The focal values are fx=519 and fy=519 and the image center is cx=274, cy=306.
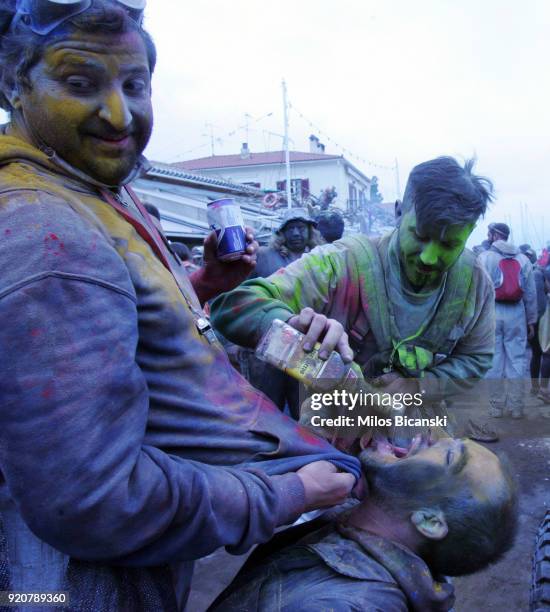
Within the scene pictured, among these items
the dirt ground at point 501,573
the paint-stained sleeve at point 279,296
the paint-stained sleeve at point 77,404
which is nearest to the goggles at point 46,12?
the paint-stained sleeve at point 77,404

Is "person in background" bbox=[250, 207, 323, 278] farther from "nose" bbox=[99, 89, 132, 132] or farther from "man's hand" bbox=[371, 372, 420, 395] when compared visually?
"nose" bbox=[99, 89, 132, 132]

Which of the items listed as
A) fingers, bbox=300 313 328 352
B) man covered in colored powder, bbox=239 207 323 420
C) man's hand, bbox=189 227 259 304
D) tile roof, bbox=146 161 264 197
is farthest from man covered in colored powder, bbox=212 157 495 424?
tile roof, bbox=146 161 264 197

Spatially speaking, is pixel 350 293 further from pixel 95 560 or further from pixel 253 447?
pixel 95 560

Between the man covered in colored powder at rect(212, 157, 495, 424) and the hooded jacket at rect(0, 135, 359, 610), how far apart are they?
41.3 inches

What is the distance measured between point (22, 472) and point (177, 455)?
38 cm

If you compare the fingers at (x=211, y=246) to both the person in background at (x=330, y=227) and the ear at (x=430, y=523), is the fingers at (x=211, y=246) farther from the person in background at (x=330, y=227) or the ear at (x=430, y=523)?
the person in background at (x=330, y=227)

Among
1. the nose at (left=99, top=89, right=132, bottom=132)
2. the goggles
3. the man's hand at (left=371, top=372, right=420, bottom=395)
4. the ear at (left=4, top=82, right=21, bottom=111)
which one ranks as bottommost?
the man's hand at (left=371, top=372, right=420, bottom=395)

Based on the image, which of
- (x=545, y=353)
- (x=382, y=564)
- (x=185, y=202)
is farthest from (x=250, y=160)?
(x=382, y=564)

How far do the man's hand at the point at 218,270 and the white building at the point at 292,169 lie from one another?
113ft

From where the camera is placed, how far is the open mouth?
81.3 inches

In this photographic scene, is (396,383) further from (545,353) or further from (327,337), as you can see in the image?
(545,353)

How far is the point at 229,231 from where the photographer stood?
192 centimetres

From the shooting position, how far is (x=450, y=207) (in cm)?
227

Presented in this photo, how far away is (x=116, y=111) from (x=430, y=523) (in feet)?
5.63
